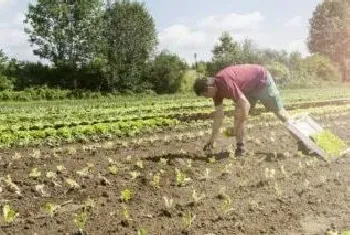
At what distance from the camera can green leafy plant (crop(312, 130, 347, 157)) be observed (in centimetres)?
825

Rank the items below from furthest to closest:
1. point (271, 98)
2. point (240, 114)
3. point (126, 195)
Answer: point (271, 98) < point (240, 114) < point (126, 195)

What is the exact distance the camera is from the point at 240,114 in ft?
26.3

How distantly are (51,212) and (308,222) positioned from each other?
240 centimetres

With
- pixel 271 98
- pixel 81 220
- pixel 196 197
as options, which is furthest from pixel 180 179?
pixel 271 98

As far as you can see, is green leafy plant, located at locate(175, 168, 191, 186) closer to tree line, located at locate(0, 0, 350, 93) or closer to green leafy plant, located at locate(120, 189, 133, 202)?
green leafy plant, located at locate(120, 189, 133, 202)

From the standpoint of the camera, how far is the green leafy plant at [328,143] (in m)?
8.25

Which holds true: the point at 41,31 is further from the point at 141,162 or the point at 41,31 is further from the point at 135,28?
the point at 141,162

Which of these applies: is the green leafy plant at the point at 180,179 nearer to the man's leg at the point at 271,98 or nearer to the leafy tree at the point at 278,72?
the man's leg at the point at 271,98

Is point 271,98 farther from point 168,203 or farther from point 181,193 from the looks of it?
point 168,203

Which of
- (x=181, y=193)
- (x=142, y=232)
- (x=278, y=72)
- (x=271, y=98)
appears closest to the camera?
(x=142, y=232)

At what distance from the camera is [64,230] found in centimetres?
490

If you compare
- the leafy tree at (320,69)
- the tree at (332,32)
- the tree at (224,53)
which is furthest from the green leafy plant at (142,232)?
the tree at (332,32)

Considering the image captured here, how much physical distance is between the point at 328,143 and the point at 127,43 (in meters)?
35.9

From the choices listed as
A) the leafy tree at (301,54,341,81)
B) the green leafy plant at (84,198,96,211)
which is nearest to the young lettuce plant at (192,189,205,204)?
the green leafy plant at (84,198,96,211)
